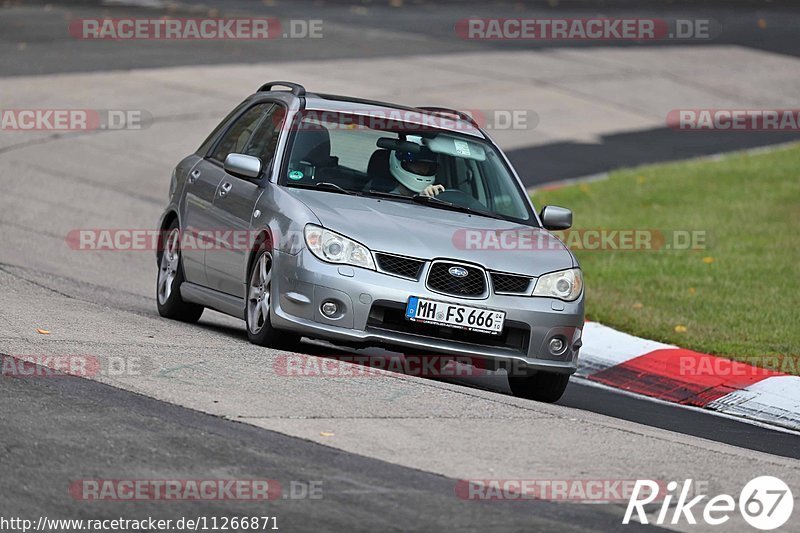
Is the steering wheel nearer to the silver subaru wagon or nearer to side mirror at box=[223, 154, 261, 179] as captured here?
the silver subaru wagon

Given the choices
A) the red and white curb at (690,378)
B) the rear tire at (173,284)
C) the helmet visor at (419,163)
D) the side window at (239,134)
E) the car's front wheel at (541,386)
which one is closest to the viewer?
the car's front wheel at (541,386)

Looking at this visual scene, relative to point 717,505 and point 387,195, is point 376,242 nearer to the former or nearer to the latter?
point 387,195

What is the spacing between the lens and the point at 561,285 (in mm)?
9211

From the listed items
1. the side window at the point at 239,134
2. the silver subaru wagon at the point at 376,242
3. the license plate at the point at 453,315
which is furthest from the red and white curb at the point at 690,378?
the side window at the point at 239,134

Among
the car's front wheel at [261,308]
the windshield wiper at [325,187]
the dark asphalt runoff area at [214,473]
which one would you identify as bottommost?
the car's front wheel at [261,308]

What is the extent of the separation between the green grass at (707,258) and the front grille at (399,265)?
3725 mm

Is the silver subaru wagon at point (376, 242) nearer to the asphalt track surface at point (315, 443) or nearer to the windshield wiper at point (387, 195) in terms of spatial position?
the windshield wiper at point (387, 195)

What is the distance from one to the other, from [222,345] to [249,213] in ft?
3.14

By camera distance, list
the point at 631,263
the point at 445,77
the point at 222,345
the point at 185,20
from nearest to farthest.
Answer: the point at 222,345
the point at 631,263
the point at 445,77
the point at 185,20

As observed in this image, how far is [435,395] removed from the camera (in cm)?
820

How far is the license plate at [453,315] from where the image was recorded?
8.80 metres

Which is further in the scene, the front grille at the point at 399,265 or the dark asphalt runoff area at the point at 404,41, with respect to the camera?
the dark asphalt runoff area at the point at 404,41

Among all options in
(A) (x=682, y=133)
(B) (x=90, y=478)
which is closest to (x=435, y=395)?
(B) (x=90, y=478)

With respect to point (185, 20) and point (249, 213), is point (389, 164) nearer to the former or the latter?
point (249, 213)
